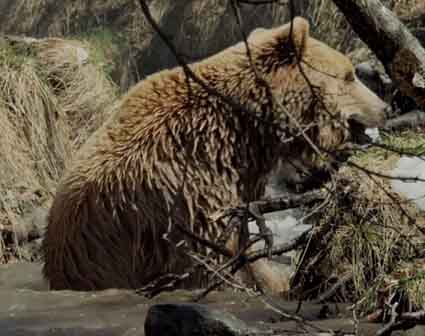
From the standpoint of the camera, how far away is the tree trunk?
3.87 metres

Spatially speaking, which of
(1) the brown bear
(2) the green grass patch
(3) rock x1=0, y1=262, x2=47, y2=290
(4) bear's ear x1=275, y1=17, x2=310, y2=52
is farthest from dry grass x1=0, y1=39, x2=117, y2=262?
(4) bear's ear x1=275, y1=17, x2=310, y2=52

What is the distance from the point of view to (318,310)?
5.77 m

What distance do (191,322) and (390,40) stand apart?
1.46m

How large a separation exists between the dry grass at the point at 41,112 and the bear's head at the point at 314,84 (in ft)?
12.4

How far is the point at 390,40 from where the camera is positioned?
3994 mm

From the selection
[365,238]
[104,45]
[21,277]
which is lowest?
[21,277]

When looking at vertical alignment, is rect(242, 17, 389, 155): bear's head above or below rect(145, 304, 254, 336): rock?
above

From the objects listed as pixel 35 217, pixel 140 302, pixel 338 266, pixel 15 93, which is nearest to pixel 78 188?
pixel 140 302

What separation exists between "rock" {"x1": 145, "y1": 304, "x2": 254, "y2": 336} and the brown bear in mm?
1757

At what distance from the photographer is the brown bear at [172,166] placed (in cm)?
641

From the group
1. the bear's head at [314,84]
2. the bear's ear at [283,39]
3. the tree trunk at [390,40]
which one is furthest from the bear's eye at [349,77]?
the tree trunk at [390,40]

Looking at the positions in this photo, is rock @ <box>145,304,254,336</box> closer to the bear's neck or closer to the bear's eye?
the bear's neck

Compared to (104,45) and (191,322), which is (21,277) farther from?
(104,45)

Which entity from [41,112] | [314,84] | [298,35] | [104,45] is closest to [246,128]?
[314,84]
